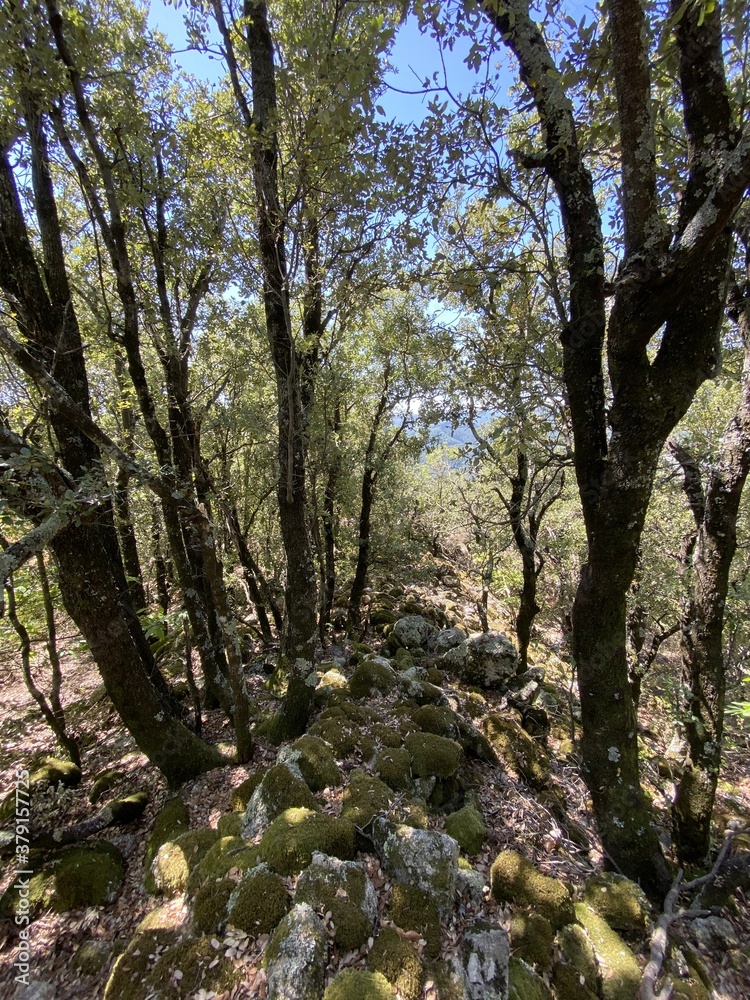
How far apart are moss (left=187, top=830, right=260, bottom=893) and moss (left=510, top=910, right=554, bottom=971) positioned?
6.87 ft

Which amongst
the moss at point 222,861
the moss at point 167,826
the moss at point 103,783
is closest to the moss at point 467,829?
the moss at point 222,861

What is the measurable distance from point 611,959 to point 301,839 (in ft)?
8.09

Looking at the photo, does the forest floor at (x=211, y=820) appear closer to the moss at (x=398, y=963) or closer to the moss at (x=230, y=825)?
the moss at (x=398, y=963)

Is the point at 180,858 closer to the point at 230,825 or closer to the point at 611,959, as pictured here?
the point at 230,825

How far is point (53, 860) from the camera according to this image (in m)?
4.20

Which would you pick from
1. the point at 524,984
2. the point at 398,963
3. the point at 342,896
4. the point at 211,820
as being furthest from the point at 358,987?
the point at 211,820

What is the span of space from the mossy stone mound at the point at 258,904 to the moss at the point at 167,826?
1.51 m

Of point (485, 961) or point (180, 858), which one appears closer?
point (485, 961)

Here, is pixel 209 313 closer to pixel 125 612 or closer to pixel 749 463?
pixel 125 612

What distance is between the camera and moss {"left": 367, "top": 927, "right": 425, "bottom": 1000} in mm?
2678

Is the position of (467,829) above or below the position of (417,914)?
below

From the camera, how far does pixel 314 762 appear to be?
4.60 m

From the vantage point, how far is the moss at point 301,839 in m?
3.38

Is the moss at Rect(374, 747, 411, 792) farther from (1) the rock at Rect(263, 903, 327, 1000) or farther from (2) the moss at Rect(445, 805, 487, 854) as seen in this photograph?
(1) the rock at Rect(263, 903, 327, 1000)
